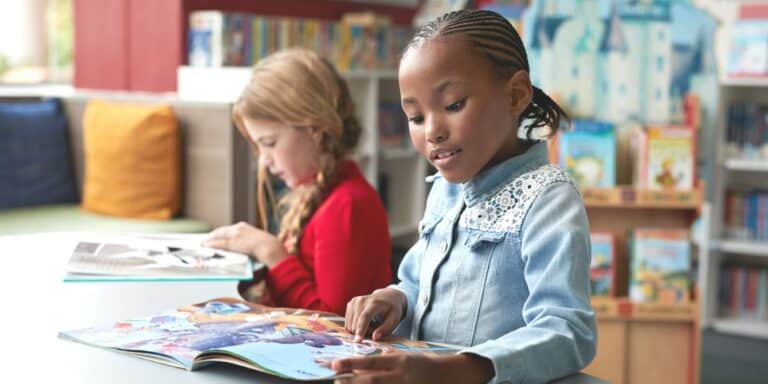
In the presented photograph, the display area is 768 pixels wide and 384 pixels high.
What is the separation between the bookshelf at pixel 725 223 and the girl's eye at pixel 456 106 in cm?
400

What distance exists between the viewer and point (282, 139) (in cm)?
192

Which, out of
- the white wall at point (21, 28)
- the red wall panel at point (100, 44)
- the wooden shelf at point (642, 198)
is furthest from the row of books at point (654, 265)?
the white wall at point (21, 28)

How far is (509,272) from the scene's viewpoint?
113 cm

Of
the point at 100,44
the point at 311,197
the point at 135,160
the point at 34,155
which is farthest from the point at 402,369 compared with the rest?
the point at 100,44

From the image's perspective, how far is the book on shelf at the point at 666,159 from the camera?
3242 millimetres

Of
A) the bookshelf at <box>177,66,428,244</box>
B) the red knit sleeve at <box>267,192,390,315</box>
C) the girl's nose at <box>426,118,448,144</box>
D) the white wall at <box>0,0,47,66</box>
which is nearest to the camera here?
the girl's nose at <box>426,118,448,144</box>

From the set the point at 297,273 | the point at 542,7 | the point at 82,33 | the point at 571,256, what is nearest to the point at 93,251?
the point at 297,273

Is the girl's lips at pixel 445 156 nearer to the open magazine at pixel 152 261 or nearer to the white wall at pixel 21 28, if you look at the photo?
the open magazine at pixel 152 261

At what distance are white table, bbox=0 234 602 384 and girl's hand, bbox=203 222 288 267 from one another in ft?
0.79

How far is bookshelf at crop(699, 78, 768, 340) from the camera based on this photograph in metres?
4.79

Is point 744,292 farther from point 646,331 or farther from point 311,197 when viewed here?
point 311,197

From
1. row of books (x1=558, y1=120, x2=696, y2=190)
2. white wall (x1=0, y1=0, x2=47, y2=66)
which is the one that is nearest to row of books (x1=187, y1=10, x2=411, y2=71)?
row of books (x1=558, y1=120, x2=696, y2=190)

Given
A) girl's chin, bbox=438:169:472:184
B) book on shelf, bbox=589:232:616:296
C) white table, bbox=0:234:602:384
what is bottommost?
book on shelf, bbox=589:232:616:296

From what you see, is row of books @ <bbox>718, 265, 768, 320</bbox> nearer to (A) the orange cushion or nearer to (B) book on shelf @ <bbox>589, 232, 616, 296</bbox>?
(B) book on shelf @ <bbox>589, 232, 616, 296</bbox>
